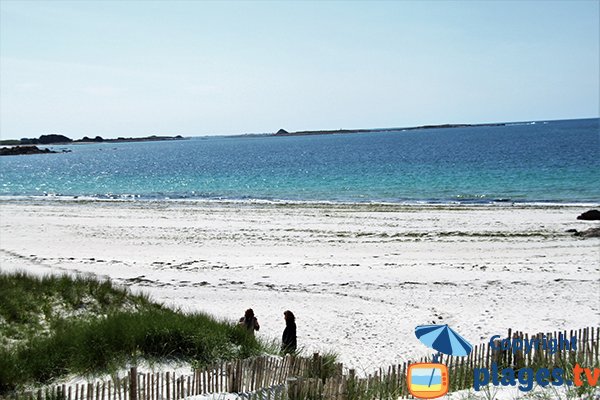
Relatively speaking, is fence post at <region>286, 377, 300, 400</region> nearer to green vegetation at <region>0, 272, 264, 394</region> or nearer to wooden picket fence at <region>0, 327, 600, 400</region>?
wooden picket fence at <region>0, 327, 600, 400</region>

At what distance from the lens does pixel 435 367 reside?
8.07 m

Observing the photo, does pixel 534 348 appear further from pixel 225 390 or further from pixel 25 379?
pixel 25 379

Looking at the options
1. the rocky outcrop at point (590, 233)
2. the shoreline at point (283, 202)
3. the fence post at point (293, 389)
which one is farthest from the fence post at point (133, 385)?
the shoreline at point (283, 202)

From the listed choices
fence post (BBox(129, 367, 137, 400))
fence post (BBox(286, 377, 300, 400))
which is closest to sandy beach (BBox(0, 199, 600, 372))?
fence post (BBox(286, 377, 300, 400))

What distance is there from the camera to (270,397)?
786cm

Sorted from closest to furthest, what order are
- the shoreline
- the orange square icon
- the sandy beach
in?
the orange square icon < the sandy beach < the shoreline

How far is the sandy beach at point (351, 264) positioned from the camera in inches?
540

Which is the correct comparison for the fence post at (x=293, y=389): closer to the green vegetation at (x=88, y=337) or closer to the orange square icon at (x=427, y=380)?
the orange square icon at (x=427, y=380)

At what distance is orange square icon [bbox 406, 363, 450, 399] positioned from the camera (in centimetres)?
740

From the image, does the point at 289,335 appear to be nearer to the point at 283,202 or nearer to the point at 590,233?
the point at 590,233

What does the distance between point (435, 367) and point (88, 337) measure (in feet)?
18.4

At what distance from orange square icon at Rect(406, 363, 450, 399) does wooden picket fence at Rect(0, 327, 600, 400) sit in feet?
0.78

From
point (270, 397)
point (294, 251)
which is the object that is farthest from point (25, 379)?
point (294, 251)

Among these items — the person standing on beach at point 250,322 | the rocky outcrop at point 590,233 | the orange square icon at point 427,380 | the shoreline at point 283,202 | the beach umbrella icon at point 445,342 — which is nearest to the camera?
the orange square icon at point 427,380
